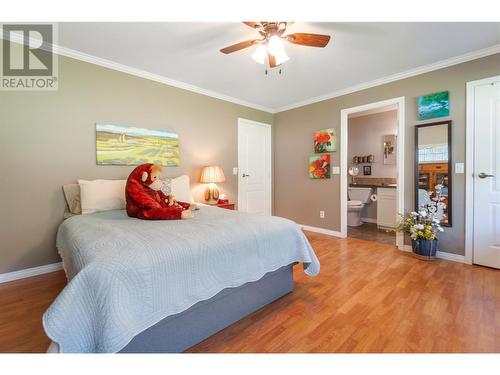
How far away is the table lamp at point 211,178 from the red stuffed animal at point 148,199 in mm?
1184

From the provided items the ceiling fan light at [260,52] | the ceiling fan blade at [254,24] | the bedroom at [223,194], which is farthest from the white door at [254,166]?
the ceiling fan blade at [254,24]

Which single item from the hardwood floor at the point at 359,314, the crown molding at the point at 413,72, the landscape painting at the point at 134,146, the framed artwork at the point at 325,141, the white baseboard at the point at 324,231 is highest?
the crown molding at the point at 413,72

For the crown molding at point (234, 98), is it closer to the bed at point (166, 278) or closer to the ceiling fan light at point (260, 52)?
the ceiling fan light at point (260, 52)

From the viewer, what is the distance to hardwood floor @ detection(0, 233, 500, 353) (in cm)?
133

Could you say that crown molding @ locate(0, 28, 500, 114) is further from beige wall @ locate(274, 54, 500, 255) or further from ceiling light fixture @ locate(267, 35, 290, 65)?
ceiling light fixture @ locate(267, 35, 290, 65)

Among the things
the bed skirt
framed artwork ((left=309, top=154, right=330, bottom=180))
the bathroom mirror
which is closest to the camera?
the bed skirt

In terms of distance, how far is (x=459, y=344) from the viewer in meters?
1.32

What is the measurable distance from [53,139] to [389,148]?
5.51 metres

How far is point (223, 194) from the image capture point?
3852 mm

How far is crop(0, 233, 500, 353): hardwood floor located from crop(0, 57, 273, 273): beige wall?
417 mm

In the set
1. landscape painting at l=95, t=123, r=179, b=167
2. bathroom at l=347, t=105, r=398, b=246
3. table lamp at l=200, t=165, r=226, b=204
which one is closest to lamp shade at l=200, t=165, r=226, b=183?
table lamp at l=200, t=165, r=226, b=204

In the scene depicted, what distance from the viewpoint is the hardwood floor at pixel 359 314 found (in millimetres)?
1332
